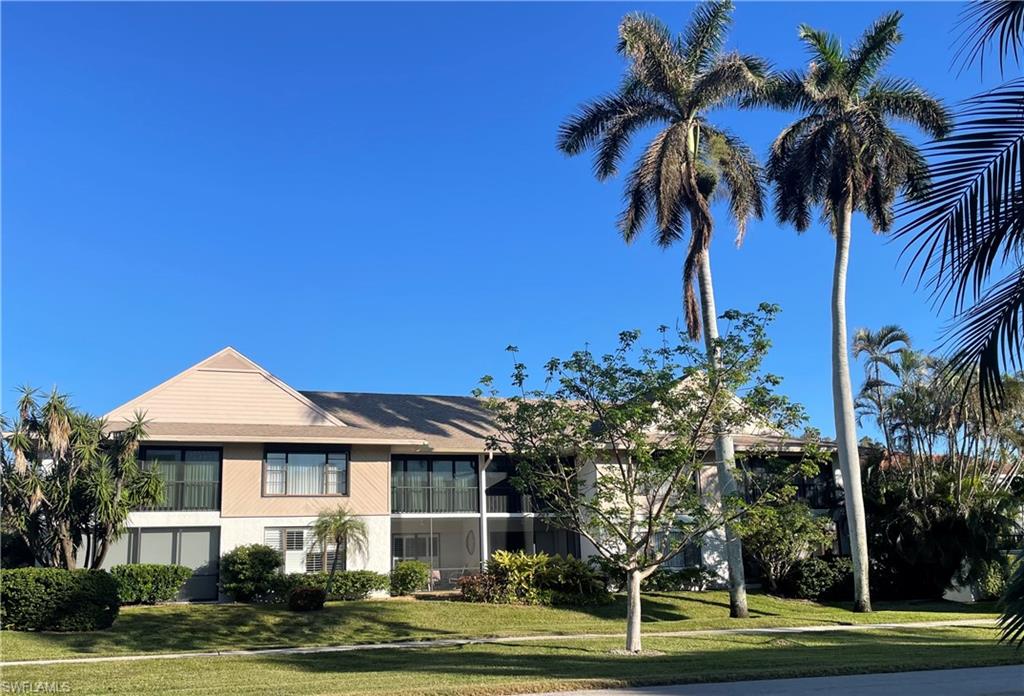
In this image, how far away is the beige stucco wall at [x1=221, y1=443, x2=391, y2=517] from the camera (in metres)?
27.0

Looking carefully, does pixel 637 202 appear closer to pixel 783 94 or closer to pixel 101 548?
pixel 783 94

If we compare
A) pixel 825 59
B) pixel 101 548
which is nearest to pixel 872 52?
pixel 825 59

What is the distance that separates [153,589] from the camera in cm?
2431

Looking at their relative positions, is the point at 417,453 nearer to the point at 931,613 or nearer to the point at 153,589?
the point at 153,589

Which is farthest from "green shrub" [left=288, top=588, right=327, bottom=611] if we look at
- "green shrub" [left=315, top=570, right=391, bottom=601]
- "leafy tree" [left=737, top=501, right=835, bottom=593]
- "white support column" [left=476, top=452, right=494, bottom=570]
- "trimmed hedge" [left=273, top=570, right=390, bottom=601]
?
"leafy tree" [left=737, top=501, right=835, bottom=593]

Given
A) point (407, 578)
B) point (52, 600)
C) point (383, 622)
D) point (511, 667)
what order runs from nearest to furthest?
1. point (511, 667)
2. point (52, 600)
3. point (383, 622)
4. point (407, 578)

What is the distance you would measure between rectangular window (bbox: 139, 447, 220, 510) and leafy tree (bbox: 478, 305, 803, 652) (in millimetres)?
12544

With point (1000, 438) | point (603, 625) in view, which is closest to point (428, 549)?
point (603, 625)

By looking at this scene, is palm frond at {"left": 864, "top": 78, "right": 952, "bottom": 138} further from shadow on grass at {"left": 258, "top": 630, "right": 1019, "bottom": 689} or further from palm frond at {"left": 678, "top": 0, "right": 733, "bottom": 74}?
shadow on grass at {"left": 258, "top": 630, "right": 1019, "bottom": 689}

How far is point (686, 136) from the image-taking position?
26.0 m

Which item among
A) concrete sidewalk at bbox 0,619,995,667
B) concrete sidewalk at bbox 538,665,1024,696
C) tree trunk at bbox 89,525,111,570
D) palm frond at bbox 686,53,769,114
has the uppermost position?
palm frond at bbox 686,53,769,114

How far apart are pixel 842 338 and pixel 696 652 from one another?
43.8 ft

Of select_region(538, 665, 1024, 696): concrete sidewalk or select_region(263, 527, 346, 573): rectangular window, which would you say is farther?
select_region(263, 527, 346, 573): rectangular window

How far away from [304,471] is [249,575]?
163 inches
